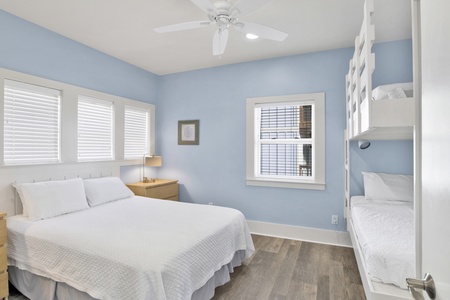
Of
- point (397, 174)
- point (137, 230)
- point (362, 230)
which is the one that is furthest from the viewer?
point (397, 174)

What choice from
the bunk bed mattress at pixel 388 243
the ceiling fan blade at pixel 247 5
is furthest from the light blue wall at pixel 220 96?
the ceiling fan blade at pixel 247 5

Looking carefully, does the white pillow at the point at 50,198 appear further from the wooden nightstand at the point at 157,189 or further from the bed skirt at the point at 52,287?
the wooden nightstand at the point at 157,189

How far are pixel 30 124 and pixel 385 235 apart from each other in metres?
3.64

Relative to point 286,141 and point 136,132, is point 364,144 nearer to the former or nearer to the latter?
point 286,141

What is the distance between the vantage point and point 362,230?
1973 millimetres

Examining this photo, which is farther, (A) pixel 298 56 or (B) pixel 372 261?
(A) pixel 298 56

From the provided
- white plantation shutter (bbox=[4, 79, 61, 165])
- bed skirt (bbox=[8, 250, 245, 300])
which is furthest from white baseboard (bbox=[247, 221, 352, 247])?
white plantation shutter (bbox=[4, 79, 61, 165])

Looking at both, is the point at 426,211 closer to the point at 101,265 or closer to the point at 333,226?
the point at 101,265

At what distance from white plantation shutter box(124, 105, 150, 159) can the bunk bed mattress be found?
11.3 ft

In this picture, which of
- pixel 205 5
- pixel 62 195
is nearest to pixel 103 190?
pixel 62 195

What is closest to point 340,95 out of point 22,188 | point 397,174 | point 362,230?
point 397,174

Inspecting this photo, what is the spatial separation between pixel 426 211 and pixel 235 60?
139 inches

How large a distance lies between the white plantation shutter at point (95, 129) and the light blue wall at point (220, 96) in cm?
24

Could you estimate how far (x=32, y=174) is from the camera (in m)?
2.73
